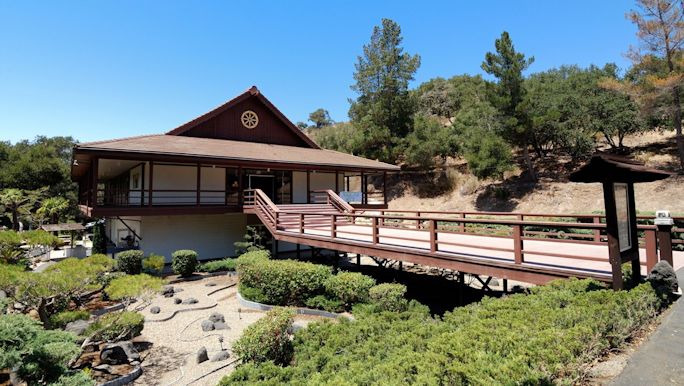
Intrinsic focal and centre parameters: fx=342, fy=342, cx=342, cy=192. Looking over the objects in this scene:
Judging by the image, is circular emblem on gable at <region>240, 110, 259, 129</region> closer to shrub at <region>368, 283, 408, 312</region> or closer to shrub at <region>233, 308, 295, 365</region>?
shrub at <region>368, 283, 408, 312</region>

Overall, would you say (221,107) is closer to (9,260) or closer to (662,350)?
(9,260)

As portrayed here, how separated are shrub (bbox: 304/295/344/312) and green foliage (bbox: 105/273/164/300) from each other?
3831 mm

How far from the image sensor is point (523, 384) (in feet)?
8.72

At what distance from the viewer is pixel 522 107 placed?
24625 millimetres

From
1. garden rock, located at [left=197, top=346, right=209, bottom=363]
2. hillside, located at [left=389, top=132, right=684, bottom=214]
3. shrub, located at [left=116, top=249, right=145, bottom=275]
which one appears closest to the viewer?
garden rock, located at [left=197, top=346, right=209, bottom=363]

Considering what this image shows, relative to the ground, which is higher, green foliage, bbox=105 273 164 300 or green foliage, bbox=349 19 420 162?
green foliage, bbox=349 19 420 162

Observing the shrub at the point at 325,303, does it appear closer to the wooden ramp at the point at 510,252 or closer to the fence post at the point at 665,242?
the wooden ramp at the point at 510,252

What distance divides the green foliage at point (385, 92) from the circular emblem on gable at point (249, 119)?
15497 mm

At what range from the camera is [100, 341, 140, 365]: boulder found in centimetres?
623

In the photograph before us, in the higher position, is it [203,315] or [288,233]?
[288,233]

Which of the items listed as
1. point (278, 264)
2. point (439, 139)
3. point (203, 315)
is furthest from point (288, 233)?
point (439, 139)

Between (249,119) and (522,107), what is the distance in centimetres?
1906

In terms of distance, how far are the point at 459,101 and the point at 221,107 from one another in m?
38.9

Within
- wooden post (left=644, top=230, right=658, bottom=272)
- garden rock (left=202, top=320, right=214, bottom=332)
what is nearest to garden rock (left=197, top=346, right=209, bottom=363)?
garden rock (left=202, top=320, right=214, bottom=332)
